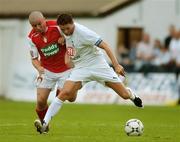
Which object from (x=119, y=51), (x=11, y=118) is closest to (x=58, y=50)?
(x=11, y=118)

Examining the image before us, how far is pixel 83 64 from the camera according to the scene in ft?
53.4

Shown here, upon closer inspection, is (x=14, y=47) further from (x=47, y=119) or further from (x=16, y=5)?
(x=47, y=119)

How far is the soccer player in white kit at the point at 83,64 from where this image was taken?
15773 millimetres

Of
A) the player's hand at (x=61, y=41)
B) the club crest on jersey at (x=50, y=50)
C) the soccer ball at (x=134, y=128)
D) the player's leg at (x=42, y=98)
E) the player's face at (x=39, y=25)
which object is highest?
the player's face at (x=39, y=25)

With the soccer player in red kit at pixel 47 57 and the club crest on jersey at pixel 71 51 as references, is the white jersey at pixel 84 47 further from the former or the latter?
the soccer player in red kit at pixel 47 57

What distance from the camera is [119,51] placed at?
33125 millimetres

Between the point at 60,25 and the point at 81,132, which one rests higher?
the point at 60,25

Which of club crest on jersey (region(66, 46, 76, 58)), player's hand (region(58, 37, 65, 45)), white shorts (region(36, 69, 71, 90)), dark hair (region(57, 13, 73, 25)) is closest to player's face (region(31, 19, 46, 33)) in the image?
player's hand (region(58, 37, 65, 45))

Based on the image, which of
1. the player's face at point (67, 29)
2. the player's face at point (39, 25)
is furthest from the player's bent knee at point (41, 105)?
the player's face at point (67, 29)

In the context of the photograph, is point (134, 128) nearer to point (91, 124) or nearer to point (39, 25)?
point (39, 25)

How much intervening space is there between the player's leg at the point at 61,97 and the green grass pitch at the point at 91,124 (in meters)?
0.37

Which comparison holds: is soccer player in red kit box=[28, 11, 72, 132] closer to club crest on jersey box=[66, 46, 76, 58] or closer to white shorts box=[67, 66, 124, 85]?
club crest on jersey box=[66, 46, 76, 58]

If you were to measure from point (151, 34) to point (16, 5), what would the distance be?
22.9ft

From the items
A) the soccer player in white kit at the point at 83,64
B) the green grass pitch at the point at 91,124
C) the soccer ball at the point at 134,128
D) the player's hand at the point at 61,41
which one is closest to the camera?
the green grass pitch at the point at 91,124
